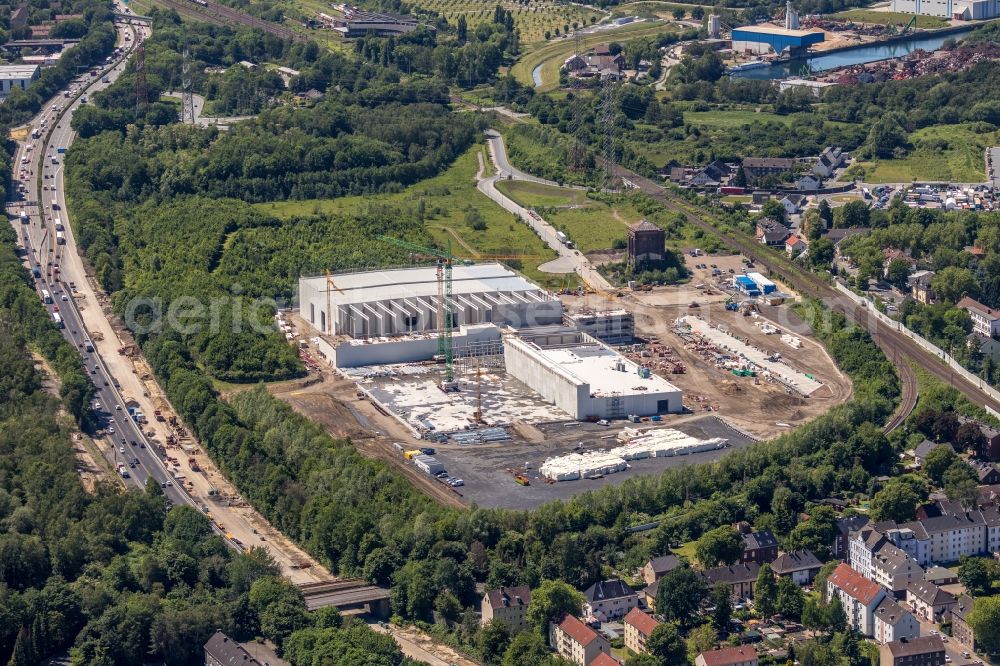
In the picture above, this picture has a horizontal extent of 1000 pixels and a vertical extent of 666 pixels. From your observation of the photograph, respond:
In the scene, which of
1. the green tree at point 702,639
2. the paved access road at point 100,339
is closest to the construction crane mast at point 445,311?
the paved access road at point 100,339

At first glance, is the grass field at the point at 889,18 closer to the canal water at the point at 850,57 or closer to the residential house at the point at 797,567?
the canal water at the point at 850,57

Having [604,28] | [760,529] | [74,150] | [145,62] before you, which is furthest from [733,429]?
[604,28]

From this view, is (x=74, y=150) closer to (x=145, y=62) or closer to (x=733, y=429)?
(x=145, y=62)

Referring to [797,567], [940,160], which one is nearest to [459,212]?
[940,160]

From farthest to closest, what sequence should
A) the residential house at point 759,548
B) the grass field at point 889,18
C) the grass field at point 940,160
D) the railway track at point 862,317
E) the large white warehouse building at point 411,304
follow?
the grass field at point 889,18 < the grass field at point 940,160 < the large white warehouse building at point 411,304 < the railway track at point 862,317 < the residential house at point 759,548

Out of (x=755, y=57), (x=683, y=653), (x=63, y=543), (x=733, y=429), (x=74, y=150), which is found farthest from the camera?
(x=755, y=57)
